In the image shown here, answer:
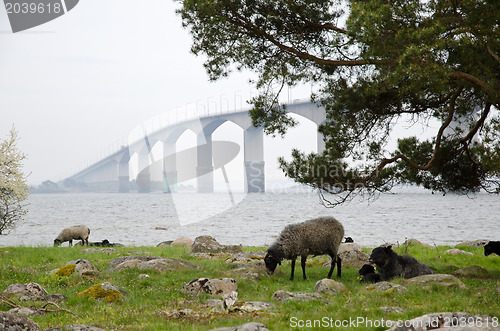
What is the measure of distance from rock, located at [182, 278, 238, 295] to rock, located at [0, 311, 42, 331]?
12.8ft

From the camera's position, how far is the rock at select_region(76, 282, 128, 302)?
9.30 m

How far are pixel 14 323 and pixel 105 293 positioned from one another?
3.28 meters

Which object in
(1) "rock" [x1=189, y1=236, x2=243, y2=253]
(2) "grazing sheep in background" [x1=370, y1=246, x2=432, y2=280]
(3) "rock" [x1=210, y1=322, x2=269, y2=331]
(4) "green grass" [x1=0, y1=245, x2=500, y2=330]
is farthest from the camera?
(1) "rock" [x1=189, y1=236, x2=243, y2=253]

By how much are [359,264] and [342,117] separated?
16.5ft

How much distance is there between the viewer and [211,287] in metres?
9.81

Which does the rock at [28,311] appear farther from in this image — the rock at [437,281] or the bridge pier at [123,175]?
the bridge pier at [123,175]

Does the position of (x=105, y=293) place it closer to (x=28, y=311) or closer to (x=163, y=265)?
(x=28, y=311)

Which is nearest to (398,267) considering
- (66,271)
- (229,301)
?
(229,301)

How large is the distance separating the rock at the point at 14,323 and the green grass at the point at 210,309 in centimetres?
83

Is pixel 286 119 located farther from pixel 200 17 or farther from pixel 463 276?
pixel 463 276

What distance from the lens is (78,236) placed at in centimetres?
2316

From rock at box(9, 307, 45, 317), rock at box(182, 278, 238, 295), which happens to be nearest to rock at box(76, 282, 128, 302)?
rock at box(9, 307, 45, 317)

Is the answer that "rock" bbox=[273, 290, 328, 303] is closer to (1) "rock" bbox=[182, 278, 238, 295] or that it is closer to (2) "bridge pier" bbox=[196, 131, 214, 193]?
(1) "rock" bbox=[182, 278, 238, 295]

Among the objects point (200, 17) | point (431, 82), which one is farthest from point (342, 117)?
point (200, 17)
